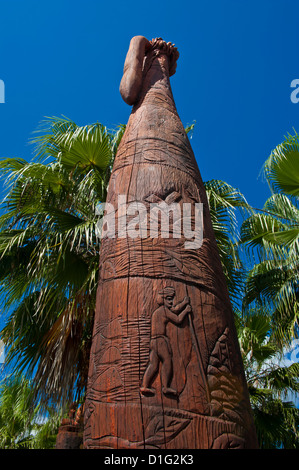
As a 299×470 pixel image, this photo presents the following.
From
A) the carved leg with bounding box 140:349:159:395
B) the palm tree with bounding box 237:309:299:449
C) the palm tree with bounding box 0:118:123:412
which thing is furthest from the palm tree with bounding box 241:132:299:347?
the carved leg with bounding box 140:349:159:395

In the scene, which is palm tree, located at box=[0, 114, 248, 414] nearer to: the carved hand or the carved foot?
the carved hand

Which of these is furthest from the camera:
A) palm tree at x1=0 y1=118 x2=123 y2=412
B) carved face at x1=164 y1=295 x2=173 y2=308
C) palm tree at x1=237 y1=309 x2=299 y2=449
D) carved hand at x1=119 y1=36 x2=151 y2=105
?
palm tree at x1=237 y1=309 x2=299 y2=449

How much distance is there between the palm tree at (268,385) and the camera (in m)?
6.23

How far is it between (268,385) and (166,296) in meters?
6.32

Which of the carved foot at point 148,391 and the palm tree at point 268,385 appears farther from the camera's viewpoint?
the palm tree at point 268,385

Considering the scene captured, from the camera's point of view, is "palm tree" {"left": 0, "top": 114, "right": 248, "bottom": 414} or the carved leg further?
"palm tree" {"left": 0, "top": 114, "right": 248, "bottom": 414}

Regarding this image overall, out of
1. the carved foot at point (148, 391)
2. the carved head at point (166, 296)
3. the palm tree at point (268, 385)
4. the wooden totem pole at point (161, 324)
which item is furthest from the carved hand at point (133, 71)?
the palm tree at point (268, 385)

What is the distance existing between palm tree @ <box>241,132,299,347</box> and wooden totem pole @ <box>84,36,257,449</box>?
3.71 meters

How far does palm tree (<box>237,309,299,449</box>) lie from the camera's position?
623 centimetres

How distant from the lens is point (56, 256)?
5.21 m

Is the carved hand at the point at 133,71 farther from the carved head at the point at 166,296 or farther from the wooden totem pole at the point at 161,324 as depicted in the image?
the carved head at the point at 166,296

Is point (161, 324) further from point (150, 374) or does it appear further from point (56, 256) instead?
point (56, 256)

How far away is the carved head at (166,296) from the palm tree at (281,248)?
409cm

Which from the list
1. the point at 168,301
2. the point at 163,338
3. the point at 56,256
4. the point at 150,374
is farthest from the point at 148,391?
the point at 56,256
